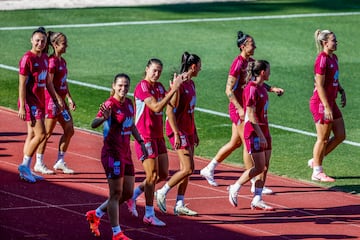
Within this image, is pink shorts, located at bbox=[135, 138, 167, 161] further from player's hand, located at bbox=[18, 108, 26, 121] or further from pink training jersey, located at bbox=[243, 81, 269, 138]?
player's hand, located at bbox=[18, 108, 26, 121]

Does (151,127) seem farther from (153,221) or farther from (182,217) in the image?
(182,217)

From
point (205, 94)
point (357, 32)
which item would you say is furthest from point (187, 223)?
point (357, 32)

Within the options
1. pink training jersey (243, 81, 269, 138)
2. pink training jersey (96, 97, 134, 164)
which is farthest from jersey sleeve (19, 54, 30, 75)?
pink training jersey (243, 81, 269, 138)

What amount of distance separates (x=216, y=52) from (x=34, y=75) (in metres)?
12.1

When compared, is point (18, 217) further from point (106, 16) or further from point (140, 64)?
point (106, 16)

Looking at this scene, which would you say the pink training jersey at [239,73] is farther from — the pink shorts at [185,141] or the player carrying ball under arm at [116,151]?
the player carrying ball under arm at [116,151]

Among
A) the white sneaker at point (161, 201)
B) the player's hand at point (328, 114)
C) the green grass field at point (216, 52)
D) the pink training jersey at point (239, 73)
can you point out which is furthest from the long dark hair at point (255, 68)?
the green grass field at point (216, 52)

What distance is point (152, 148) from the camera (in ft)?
48.3

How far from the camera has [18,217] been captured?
582 inches

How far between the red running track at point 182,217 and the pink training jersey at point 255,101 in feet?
4.14

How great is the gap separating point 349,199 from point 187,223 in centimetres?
319

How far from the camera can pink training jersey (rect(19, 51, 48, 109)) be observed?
53.8 feet

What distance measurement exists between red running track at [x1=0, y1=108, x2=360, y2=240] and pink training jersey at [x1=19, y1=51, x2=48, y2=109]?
127cm

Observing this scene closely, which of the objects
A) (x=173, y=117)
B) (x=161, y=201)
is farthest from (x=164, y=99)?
(x=161, y=201)
